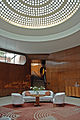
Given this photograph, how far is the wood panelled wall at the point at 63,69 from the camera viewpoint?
1095 cm

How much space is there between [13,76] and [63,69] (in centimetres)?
513

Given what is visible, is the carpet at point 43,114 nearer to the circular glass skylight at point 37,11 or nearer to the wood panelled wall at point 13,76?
the circular glass skylight at point 37,11

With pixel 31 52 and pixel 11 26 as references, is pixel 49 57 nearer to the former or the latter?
pixel 31 52

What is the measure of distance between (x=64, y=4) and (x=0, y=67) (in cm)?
789

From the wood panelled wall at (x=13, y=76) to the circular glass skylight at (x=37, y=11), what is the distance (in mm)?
5265

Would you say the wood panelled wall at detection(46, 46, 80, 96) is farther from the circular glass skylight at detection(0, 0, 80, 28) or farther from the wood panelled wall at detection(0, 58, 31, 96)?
the circular glass skylight at detection(0, 0, 80, 28)

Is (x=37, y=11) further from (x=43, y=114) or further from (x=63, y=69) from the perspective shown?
(x=63, y=69)

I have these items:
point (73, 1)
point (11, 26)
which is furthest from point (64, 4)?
point (11, 26)

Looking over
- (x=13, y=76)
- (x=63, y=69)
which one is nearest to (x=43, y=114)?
(x=63, y=69)

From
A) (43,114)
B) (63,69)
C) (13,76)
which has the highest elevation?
(63,69)

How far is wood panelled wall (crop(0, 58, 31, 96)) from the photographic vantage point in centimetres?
1173

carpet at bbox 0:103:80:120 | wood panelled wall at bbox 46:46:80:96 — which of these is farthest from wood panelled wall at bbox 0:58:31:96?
carpet at bbox 0:103:80:120

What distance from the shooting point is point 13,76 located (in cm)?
1277

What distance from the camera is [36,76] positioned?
14.9 meters
